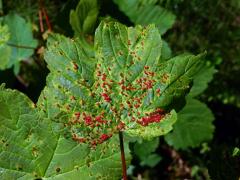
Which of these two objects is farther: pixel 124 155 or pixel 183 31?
pixel 183 31

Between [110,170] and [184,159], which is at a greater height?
[184,159]

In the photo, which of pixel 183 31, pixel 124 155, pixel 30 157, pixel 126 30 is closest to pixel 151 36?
pixel 126 30

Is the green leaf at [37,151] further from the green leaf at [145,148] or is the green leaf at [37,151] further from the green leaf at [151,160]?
the green leaf at [151,160]

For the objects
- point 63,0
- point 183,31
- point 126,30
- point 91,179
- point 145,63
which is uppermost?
point 63,0

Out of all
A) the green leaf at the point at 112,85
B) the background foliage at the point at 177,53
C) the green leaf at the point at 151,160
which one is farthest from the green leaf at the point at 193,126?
the green leaf at the point at 112,85

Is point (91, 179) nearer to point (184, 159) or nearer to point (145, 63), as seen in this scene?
point (145, 63)

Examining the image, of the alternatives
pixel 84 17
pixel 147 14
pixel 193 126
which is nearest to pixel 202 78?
pixel 193 126

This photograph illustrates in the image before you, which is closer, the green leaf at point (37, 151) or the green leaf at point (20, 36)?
the green leaf at point (37, 151)
